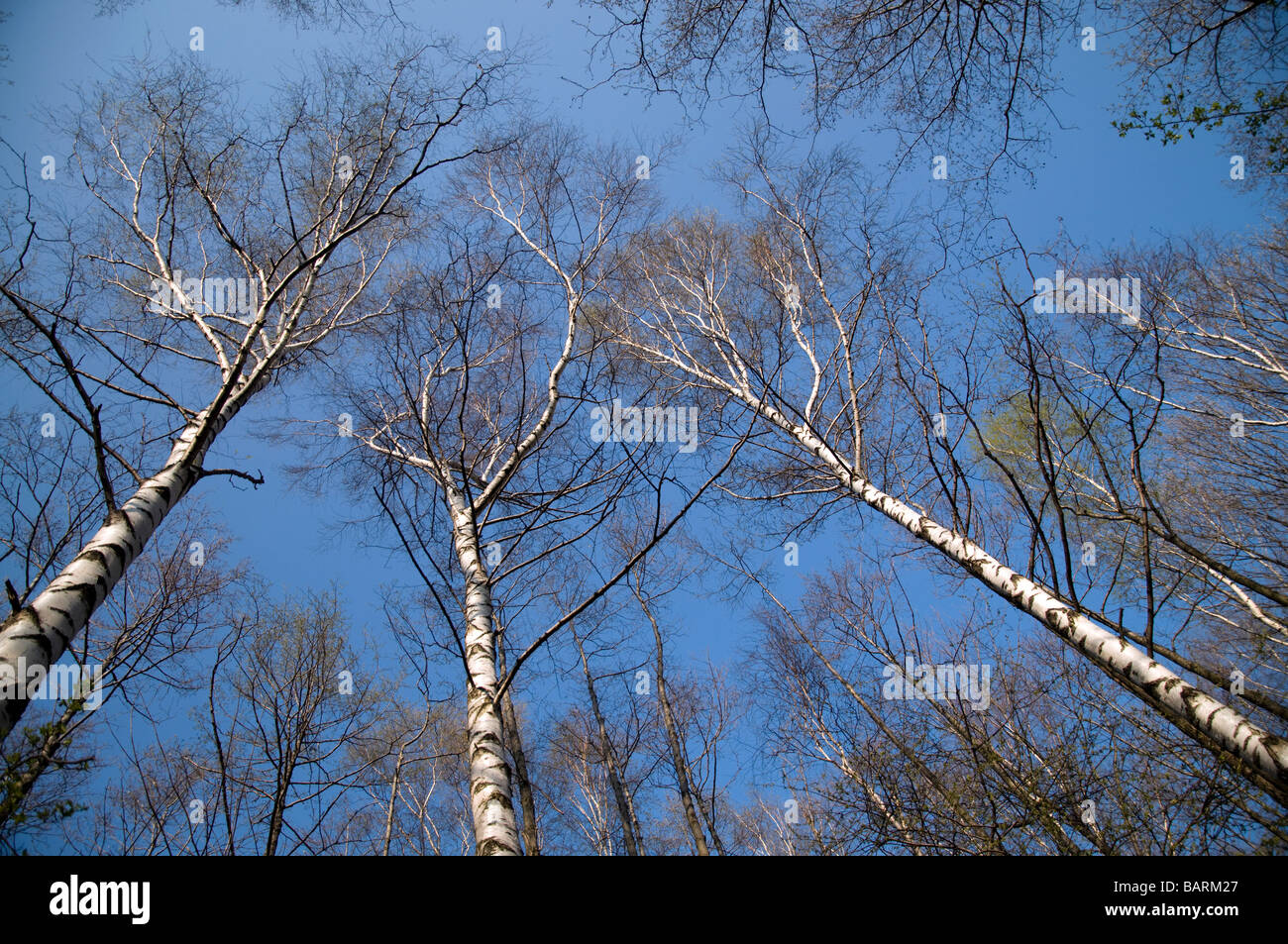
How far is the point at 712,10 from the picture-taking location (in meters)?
3.82

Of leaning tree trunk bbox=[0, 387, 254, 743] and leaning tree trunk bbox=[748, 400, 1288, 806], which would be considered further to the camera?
leaning tree trunk bbox=[748, 400, 1288, 806]

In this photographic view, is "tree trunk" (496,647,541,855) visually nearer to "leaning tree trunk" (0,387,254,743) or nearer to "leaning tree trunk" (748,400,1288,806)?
"leaning tree trunk" (0,387,254,743)

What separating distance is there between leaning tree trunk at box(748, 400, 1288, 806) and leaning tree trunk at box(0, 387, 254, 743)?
2.99 meters

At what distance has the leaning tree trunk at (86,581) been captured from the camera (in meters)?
2.16

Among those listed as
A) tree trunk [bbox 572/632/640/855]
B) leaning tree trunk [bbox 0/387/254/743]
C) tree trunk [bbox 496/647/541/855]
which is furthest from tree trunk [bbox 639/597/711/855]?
leaning tree trunk [bbox 0/387/254/743]

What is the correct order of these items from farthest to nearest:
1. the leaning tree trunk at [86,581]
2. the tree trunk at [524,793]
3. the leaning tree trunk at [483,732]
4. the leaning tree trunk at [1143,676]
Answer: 1. the tree trunk at [524,793]
2. the leaning tree trunk at [1143,676]
3. the leaning tree trunk at [483,732]
4. the leaning tree trunk at [86,581]

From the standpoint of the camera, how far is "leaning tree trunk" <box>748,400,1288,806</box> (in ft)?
7.95

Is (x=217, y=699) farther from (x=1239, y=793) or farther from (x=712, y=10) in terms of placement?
(x=1239, y=793)

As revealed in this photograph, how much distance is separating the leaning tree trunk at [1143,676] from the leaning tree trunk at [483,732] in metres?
1.96

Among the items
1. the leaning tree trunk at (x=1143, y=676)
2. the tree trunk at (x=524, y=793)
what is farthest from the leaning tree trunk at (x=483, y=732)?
the leaning tree trunk at (x=1143, y=676)

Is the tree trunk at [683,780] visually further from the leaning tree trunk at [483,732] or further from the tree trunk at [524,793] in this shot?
the leaning tree trunk at [483,732]

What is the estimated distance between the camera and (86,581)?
2.61m

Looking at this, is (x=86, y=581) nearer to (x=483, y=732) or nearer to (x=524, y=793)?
(x=483, y=732)
